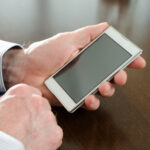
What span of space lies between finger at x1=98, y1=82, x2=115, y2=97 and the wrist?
0.18 metres

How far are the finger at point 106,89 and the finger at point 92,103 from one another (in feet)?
0.05

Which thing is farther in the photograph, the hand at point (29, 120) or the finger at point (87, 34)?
the finger at point (87, 34)

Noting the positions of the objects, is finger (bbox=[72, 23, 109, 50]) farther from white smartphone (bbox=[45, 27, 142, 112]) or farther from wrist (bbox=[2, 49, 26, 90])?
wrist (bbox=[2, 49, 26, 90])

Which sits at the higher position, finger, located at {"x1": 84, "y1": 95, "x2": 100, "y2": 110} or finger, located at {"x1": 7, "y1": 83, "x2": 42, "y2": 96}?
finger, located at {"x1": 7, "y1": 83, "x2": 42, "y2": 96}

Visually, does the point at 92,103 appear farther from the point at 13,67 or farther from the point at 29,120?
the point at 13,67

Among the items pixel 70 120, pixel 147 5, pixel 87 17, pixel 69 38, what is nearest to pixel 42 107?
pixel 70 120

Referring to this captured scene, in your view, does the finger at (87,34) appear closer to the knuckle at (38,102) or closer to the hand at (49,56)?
the hand at (49,56)

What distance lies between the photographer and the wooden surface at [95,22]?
401 mm

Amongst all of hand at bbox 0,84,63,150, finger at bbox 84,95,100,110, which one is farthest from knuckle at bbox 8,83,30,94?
finger at bbox 84,95,100,110

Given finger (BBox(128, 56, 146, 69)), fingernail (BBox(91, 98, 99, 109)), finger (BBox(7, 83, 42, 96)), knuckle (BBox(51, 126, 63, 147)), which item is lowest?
knuckle (BBox(51, 126, 63, 147))

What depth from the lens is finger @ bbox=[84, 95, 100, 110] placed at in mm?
424

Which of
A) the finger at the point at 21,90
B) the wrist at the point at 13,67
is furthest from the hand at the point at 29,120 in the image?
the wrist at the point at 13,67

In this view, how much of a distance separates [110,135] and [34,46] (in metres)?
0.25

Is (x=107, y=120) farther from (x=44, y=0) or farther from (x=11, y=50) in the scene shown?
(x=44, y=0)
